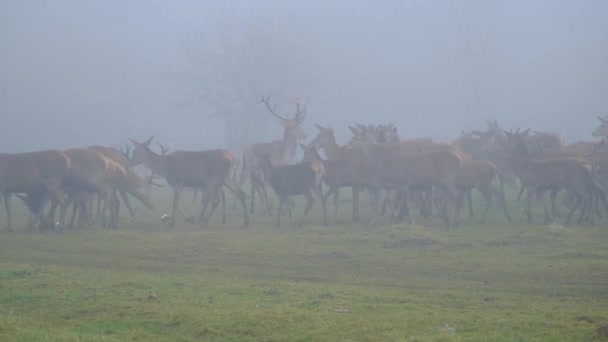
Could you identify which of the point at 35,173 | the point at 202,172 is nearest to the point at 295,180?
the point at 202,172

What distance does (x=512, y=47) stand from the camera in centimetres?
9288

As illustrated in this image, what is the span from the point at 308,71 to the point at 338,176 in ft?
143

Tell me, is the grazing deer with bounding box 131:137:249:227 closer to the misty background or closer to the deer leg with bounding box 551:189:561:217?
the deer leg with bounding box 551:189:561:217

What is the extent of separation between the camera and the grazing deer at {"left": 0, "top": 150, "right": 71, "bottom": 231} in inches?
949

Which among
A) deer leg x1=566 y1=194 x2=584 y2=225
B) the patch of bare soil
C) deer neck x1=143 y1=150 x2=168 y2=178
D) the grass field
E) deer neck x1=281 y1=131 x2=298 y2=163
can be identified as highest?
deer neck x1=281 y1=131 x2=298 y2=163

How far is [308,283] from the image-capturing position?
599 inches

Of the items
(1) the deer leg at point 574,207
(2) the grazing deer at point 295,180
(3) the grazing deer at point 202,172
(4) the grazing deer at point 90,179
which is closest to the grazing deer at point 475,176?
(1) the deer leg at point 574,207

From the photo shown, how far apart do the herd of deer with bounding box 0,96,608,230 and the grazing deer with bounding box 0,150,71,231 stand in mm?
26

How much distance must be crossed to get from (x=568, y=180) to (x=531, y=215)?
5.35 ft

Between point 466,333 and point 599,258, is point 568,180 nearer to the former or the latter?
point 599,258

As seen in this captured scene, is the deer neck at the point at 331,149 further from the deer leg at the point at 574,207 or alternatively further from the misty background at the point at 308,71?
the misty background at the point at 308,71

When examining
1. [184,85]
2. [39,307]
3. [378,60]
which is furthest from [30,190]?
[378,60]

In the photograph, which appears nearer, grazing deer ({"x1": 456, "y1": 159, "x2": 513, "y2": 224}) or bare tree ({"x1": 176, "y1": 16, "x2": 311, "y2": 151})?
grazing deer ({"x1": 456, "y1": 159, "x2": 513, "y2": 224})

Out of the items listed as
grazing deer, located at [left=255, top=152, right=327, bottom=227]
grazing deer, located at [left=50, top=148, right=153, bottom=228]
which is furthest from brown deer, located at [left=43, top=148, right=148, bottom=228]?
grazing deer, located at [left=255, top=152, right=327, bottom=227]
